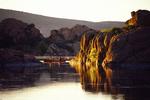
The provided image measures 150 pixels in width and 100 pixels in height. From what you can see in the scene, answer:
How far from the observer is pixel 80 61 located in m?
130

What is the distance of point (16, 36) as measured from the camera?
530 ft

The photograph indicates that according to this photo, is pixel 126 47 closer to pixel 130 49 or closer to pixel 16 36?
pixel 130 49

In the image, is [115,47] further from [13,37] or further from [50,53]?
[50,53]

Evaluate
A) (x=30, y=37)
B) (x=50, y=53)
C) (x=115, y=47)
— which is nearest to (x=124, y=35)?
(x=115, y=47)

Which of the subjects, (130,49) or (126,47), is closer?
(130,49)

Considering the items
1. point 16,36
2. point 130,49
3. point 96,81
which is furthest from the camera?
point 16,36

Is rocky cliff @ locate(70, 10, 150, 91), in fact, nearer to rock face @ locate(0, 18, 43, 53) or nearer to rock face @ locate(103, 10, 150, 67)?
rock face @ locate(103, 10, 150, 67)

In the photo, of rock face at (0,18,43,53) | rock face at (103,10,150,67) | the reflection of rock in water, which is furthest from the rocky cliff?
rock face at (0,18,43,53)

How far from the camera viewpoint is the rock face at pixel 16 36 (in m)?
158

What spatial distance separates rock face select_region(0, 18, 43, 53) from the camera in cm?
15838

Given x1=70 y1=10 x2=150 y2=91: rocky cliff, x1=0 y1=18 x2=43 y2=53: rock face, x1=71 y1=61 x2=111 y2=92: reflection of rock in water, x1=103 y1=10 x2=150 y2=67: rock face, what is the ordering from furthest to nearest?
x1=0 y1=18 x2=43 y2=53: rock face < x1=103 y1=10 x2=150 y2=67: rock face < x1=70 y1=10 x2=150 y2=91: rocky cliff < x1=71 y1=61 x2=111 y2=92: reflection of rock in water

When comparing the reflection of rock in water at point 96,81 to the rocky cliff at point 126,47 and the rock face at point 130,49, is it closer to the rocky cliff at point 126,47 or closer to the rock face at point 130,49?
the rocky cliff at point 126,47

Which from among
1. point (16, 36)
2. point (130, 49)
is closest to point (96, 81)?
point (130, 49)

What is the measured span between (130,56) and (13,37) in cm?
7569
